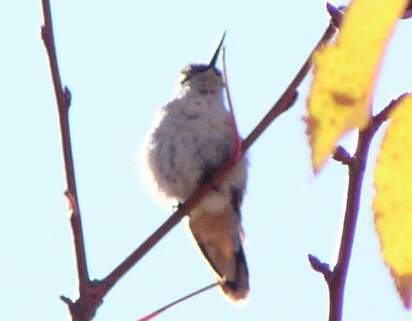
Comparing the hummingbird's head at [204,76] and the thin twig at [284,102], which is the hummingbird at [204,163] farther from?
the thin twig at [284,102]

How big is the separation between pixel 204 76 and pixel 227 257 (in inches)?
67.0

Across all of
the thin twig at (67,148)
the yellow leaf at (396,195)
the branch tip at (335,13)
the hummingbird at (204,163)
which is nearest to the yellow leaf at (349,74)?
the yellow leaf at (396,195)

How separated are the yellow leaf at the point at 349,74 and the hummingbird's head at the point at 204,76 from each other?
5.75 meters

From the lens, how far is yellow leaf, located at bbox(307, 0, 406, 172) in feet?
1.74

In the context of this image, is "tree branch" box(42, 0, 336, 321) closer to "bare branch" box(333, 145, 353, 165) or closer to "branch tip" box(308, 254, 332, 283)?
"bare branch" box(333, 145, 353, 165)

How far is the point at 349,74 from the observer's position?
535 millimetres

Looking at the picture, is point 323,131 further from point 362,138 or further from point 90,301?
point 90,301

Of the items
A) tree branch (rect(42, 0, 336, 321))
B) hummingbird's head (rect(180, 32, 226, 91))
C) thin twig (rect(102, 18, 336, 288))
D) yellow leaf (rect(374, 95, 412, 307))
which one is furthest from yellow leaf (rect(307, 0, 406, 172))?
hummingbird's head (rect(180, 32, 226, 91))

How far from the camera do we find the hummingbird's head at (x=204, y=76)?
6355mm

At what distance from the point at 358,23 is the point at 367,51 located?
0.08ft

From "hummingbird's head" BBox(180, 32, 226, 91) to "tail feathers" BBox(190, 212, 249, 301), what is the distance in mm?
1274

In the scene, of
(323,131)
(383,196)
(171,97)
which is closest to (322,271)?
(383,196)

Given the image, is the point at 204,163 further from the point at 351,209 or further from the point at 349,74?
the point at 349,74

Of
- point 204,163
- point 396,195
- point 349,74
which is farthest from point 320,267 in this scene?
point 204,163
